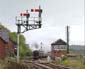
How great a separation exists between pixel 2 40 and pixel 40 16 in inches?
875

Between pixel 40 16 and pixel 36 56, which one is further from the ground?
pixel 40 16

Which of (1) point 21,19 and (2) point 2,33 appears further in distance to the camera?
(2) point 2,33

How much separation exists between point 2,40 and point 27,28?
61.3 feet

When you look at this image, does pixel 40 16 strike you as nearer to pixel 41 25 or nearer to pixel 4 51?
pixel 41 25

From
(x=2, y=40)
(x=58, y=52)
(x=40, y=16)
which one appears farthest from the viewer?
(x=58, y=52)

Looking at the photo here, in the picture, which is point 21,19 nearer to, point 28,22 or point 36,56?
point 28,22

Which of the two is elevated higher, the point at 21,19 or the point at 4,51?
the point at 21,19

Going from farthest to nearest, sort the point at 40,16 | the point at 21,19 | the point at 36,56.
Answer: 1. the point at 36,56
2. the point at 21,19
3. the point at 40,16

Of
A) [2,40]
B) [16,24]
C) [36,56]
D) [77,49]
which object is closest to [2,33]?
[2,40]

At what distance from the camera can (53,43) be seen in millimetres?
90812

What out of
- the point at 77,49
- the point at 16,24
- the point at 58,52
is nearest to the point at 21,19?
the point at 16,24

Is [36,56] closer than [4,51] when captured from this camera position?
No

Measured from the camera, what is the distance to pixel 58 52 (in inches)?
3430

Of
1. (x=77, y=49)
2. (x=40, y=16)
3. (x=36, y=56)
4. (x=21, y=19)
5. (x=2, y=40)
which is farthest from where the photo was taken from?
(x=77, y=49)
